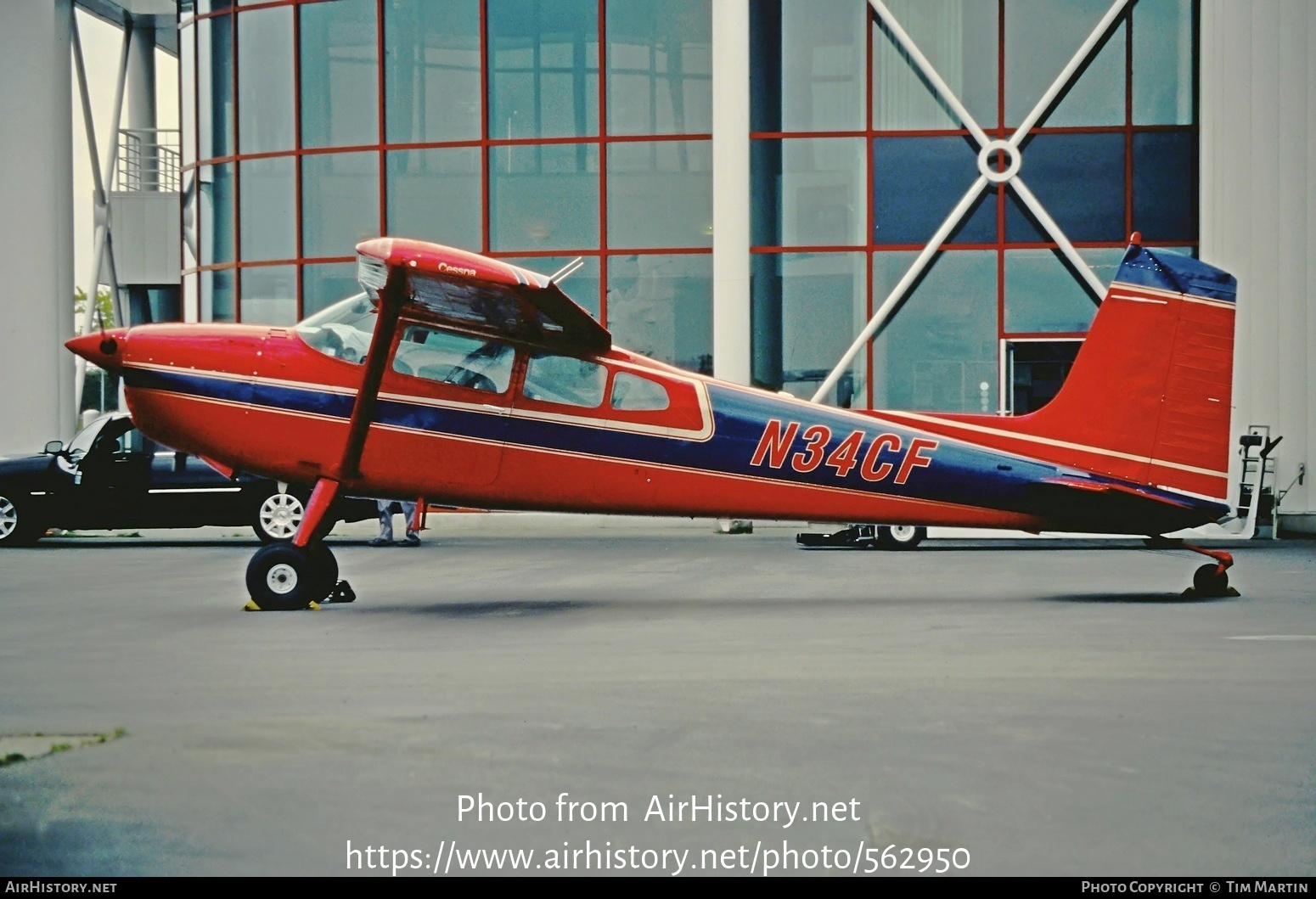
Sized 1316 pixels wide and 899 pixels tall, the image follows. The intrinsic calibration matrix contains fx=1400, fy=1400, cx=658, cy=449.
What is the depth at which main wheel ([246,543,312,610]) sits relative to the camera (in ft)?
34.7

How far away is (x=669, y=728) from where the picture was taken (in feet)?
19.8

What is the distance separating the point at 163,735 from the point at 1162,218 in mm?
20364

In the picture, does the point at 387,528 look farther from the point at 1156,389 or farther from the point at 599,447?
the point at 1156,389

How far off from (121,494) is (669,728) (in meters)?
15.4

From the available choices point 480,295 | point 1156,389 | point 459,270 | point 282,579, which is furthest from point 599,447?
point 1156,389

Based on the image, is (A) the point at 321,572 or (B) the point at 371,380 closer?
(B) the point at 371,380

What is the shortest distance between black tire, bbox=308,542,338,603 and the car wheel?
8277 mm

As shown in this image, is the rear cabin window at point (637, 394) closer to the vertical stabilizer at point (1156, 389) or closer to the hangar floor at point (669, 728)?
the hangar floor at point (669, 728)

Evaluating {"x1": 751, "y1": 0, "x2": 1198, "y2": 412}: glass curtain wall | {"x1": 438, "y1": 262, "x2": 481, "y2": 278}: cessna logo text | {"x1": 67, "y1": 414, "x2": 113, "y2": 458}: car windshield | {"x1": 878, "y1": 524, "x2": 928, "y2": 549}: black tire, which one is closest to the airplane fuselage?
{"x1": 438, "y1": 262, "x2": 481, "y2": 278}: cessna logo text

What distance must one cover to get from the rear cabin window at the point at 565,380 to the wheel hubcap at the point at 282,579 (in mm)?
→ 2248

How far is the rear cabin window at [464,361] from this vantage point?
10.9m

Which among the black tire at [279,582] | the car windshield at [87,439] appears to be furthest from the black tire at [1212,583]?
the car windshield at [87,439]

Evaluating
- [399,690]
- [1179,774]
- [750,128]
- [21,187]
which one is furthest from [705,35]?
[1179,774]

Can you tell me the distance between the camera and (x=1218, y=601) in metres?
11.3
